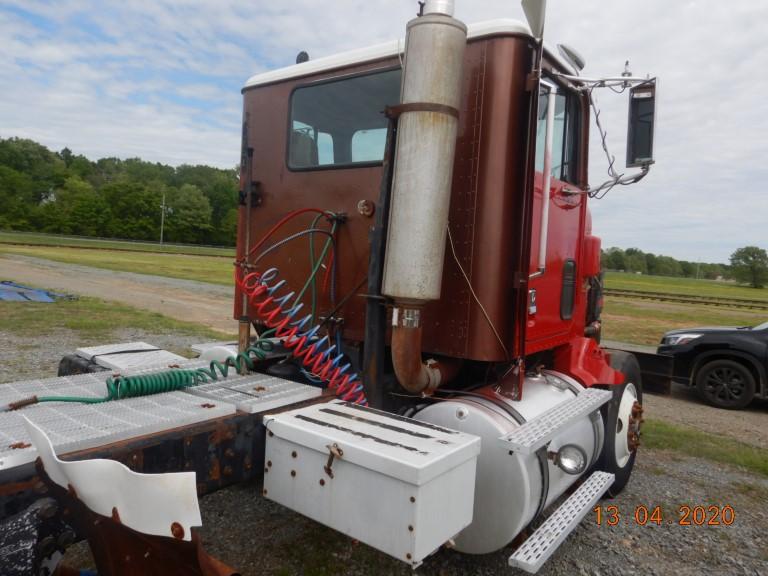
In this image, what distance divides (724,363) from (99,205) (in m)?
85.8

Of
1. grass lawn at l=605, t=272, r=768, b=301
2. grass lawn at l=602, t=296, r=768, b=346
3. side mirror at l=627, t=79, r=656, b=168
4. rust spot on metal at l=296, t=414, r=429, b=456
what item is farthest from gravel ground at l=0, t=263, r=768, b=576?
grass lawn at l=605, t=272, r=768, b=301

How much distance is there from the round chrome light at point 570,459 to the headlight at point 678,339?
6.26m

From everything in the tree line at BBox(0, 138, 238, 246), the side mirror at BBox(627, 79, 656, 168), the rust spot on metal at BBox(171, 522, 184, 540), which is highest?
the tree line at BBox(0, 138, 238, 246)

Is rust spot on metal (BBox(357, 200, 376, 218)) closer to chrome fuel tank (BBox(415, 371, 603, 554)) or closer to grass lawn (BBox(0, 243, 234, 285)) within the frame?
chrome fuel tank (BBox(415, 371, 603, 554))

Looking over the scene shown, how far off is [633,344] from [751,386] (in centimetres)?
554

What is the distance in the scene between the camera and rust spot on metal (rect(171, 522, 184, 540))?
1.62 m

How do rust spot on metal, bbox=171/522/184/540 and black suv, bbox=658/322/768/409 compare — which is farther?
black suv, bbox=658/322/768/409

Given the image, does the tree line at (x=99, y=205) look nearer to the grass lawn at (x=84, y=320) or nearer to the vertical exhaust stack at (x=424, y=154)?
the grass lawn at (x=84, y=320)

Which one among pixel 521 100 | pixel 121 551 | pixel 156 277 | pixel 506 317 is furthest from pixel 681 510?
pixel 156 277

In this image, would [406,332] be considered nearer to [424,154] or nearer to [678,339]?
[424,154]

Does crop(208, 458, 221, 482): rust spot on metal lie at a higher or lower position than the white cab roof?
lower

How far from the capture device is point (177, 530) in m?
1.62

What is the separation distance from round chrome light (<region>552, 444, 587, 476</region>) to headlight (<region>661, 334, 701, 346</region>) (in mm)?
6259

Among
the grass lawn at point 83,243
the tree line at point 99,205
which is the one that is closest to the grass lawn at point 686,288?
the grass lawn at point 83,243
